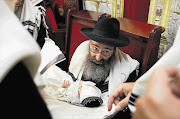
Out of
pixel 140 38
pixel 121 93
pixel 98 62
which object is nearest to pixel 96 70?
pixel 98 62

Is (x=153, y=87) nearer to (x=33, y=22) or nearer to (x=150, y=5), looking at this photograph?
→ (x=150, y=5)

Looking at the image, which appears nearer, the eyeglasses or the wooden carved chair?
the wooden carved chair

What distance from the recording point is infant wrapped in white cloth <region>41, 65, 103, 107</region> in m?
1.15

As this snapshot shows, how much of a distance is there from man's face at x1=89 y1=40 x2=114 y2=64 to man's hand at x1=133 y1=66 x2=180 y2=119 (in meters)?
0.99

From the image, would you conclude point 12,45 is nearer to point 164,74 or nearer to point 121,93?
point 164,74

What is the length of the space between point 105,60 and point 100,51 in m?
0.10

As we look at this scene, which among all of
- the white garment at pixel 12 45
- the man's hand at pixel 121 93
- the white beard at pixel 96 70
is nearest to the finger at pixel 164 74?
the white garment at pixel 12 45

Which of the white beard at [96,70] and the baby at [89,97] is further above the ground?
the white beard at [96,70]

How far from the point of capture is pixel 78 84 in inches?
52.2

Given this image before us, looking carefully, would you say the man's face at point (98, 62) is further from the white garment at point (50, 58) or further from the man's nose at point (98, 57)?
the white garment at point (50, 58)

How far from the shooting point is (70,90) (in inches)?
50.3

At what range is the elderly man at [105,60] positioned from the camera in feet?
3.82

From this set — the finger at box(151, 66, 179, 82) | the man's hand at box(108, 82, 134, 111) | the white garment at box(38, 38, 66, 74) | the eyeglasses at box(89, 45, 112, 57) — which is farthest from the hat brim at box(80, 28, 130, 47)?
the finger at box(151, 66, 179, 82)

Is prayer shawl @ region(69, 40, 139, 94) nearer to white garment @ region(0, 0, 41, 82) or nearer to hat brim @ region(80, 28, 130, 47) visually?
hat brim @ region(80, 28, 130, 47)
